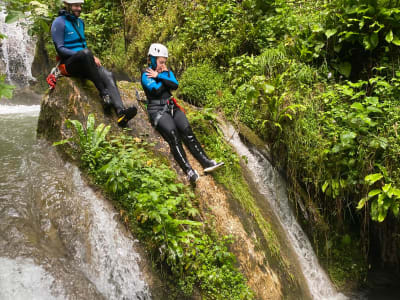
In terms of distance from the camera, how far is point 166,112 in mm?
4902

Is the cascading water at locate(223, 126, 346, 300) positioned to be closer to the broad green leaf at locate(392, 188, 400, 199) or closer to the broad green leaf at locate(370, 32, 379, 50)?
the broad green leaf at locate(392, 188, 400, 199)

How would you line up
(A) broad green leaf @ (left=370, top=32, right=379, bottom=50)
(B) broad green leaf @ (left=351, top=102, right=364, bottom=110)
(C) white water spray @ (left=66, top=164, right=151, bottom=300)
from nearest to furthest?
(C) white water spray @ (left=66, top=164, right=151, bottom=300) → (B) broad green leaf @ (left=351, top=102, right=364, bottom=110) → (A) broad green leaf @ (left=370, top=32, right=379, bottom=50)

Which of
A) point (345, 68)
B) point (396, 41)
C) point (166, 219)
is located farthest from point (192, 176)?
point (396, 41)

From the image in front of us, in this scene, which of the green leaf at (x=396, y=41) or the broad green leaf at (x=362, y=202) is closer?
the broad green leaf at (x=362, y=202)

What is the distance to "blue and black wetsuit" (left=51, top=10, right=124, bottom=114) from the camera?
4.73 metres

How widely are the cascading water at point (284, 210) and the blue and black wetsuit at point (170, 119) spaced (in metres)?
1.08

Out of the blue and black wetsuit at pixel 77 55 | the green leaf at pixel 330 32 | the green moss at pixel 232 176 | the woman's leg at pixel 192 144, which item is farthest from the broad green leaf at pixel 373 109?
the blue and black wetsuit at pixel 77 55

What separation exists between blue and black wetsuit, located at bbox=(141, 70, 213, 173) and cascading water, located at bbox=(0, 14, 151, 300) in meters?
1.26

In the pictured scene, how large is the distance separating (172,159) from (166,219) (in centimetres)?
123

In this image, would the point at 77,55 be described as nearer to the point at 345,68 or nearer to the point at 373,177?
the point at 345,68

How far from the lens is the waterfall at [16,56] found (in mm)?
12062

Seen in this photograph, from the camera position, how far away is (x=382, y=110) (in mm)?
5027

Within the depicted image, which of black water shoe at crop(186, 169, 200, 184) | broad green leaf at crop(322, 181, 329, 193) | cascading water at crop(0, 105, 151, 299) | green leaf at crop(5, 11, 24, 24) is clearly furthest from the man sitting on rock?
broad green leaf at crop(322, 181, 329, 193)

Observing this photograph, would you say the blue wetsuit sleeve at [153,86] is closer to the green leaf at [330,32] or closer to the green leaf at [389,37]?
the green leaf at [330,32]
